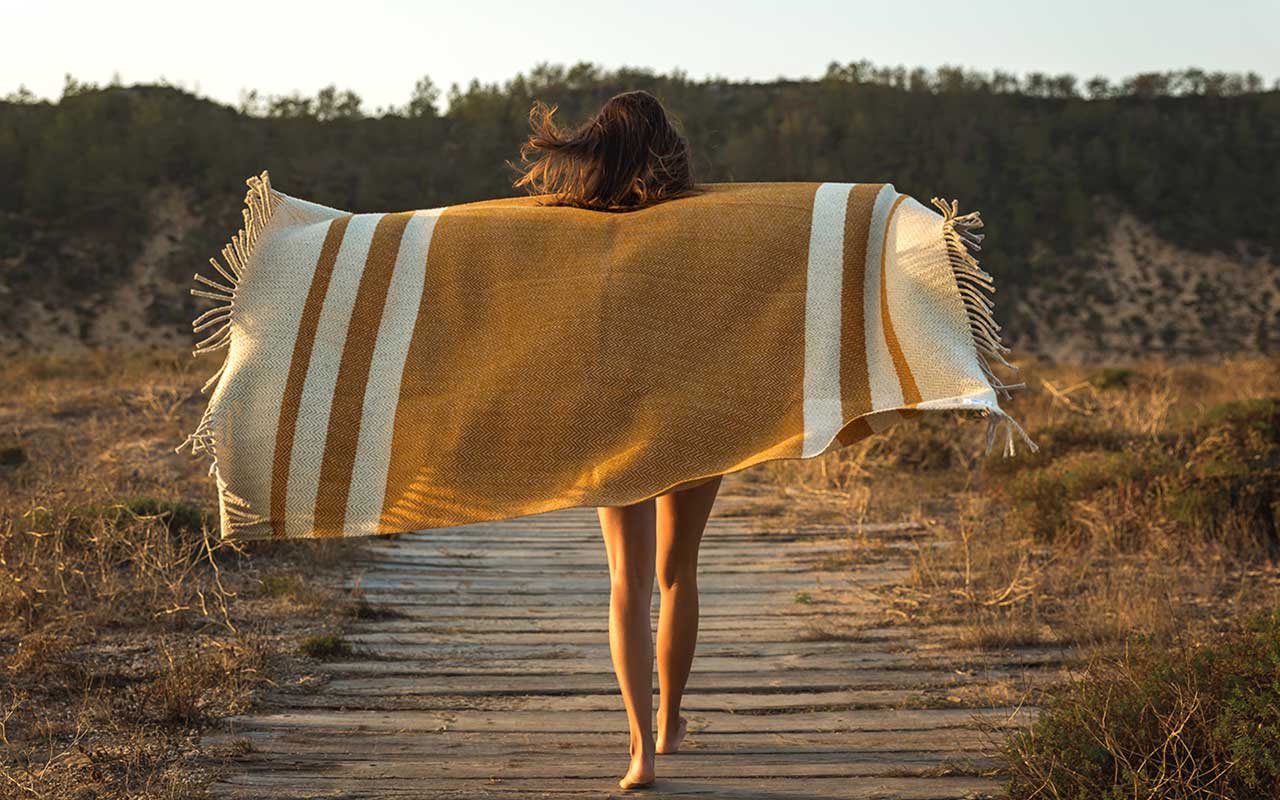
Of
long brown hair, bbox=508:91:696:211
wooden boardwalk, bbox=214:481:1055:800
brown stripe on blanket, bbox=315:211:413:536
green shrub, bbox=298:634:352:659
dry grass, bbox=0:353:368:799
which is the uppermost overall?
long brown hair, bbox=508:91:696:211

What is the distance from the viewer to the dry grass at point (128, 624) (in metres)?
3.79

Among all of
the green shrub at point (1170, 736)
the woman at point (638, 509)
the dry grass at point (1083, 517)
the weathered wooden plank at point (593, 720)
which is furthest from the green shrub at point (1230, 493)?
the woman at point (638, 509)

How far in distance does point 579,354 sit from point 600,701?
178 cm

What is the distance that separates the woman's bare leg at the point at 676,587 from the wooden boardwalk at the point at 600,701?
202 millimetres

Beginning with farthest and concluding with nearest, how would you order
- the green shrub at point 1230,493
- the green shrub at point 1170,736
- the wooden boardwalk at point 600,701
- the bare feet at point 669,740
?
the green shrub at point 1230,493, the bare feet at point 669,740, the wooden boardwalk at point 600,701, the green shrub at point 1170,736

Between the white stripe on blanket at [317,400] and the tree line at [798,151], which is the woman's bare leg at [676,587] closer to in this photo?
the white stripe on blanket at [317,400]

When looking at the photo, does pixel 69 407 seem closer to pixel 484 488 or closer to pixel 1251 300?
pixel 484 488

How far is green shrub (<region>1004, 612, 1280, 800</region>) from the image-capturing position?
3.09 meters

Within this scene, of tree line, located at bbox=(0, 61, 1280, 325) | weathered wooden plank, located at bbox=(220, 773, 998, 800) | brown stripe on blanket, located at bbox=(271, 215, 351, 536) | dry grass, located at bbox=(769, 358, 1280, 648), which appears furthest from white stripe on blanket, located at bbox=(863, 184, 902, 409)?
tree line, located at bbox=(0, 61, 1280, 325)

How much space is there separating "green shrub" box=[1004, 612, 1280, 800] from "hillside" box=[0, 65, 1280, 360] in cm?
3308

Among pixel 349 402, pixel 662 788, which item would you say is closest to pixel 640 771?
pixel 662 788

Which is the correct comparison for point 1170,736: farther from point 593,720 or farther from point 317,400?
point 317,400

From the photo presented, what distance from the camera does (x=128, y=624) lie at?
18.0ft

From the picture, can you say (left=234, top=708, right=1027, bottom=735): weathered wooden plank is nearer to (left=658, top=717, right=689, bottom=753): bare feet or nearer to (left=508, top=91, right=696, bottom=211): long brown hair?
(left=658, top=717, right=689, bottom=753): bare feet
